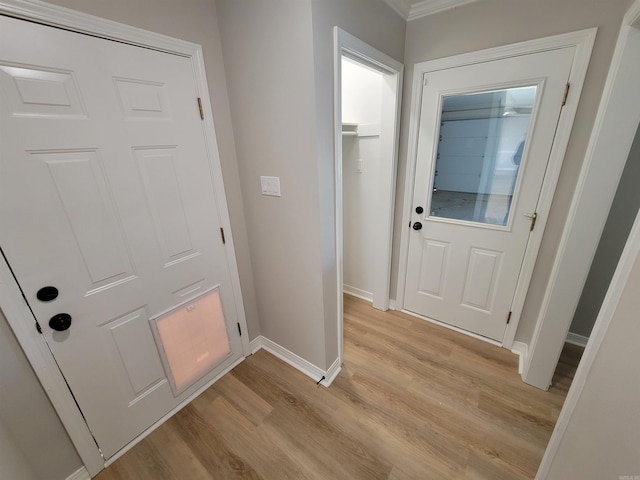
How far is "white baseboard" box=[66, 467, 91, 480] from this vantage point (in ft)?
4.02

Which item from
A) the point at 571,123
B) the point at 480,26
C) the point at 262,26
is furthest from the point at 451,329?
the point at 262,26

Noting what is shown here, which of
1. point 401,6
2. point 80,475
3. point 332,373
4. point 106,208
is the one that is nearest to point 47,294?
point 106,208

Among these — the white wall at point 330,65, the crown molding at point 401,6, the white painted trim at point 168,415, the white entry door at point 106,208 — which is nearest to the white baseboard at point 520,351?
the white wall at point 330,65

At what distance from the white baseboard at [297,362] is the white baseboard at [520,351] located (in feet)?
4.32

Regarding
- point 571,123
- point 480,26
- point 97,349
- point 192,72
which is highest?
point 480,26

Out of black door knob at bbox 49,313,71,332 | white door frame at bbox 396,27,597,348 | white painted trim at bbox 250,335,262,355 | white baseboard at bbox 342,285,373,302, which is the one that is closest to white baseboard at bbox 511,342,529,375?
white door frame at bbox 396,27,597,348

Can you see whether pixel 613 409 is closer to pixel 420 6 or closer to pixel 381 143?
pixel 381 143

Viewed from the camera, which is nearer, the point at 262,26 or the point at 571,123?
the point at 262,26

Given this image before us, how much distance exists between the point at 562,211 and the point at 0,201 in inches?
110

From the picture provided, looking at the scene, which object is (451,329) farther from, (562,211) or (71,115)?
(71,115)

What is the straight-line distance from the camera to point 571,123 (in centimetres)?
148

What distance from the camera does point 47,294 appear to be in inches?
41.3

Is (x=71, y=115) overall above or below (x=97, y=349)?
above

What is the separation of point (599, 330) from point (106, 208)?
2.03 meters
